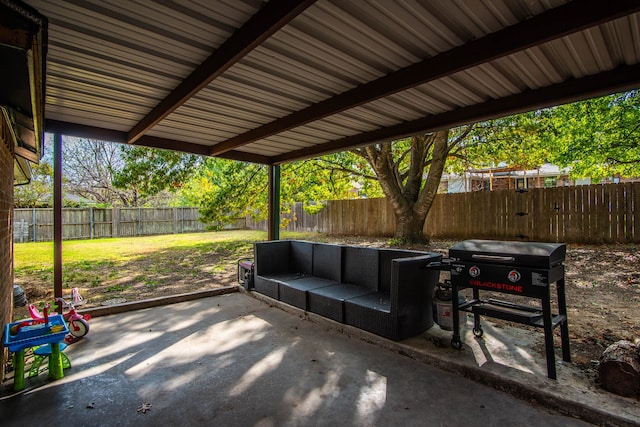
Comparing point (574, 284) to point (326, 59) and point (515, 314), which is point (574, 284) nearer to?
point (515, 314)

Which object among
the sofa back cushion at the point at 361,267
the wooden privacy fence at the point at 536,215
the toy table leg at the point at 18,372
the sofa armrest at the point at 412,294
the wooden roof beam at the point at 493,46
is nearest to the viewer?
the wooden roof beam at the point at 493,46

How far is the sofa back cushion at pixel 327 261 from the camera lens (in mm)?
4484

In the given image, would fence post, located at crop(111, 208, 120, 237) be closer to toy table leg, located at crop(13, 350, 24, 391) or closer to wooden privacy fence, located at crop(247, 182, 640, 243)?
wooden privacy fence, located at crop(247, 182, 640, 243)

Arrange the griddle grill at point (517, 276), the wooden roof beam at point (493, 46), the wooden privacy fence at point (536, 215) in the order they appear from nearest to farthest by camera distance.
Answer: the wooden roof beam at point (493, 46) < the griddle grill at point (517, 276) < the wooden privacy fence at point (536, 215)

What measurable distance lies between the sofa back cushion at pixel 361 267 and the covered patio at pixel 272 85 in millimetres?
886

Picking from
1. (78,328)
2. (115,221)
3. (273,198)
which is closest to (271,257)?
(273,198)

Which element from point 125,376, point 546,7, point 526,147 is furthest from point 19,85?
point 526,147

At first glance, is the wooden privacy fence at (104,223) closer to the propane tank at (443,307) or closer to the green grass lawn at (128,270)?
the green grass lawn at (128,270)

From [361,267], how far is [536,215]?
6081mm

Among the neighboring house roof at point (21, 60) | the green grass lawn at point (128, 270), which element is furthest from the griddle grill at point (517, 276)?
the green grass lawn at point (128, 270)

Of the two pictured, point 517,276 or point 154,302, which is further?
point 154,302

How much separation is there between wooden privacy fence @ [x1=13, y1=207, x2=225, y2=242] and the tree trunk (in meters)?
11.8

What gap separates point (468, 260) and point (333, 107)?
204 centimetres

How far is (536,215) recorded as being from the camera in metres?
7.87
